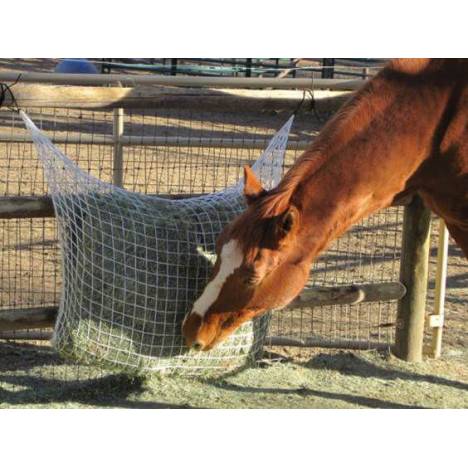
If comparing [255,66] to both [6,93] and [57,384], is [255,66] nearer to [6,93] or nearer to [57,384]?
[57,384]

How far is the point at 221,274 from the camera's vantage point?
351 centimetres

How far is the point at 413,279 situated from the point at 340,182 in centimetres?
162

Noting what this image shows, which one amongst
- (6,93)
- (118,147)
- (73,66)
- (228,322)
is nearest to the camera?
(228,322)

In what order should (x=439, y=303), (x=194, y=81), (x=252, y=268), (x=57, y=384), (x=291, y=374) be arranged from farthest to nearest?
(x=439, y=303) < (x=291, y=374) < (x=57, y=384) < (x=194, y=81) < (x=252, y=268)

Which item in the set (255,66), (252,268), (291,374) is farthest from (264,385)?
(255,66)

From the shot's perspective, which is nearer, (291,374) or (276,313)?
(291,374)

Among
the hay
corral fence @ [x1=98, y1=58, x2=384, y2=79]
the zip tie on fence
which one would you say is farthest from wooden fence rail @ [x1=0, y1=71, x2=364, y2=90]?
corral fence @ [x1=98, y1=58, x2=384, y2=79]

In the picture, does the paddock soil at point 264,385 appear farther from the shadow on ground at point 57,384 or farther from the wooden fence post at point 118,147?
the wooden fence post at point 118,147

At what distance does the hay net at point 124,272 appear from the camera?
12.3 ft

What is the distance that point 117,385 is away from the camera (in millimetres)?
4430

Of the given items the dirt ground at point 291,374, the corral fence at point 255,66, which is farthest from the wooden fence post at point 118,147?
the corral fence at point 255,66

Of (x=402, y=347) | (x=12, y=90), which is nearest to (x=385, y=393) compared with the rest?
(x=402, y=347)

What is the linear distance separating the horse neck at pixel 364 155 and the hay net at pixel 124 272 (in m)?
0.67

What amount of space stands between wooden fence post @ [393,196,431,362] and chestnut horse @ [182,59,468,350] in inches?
45.2
